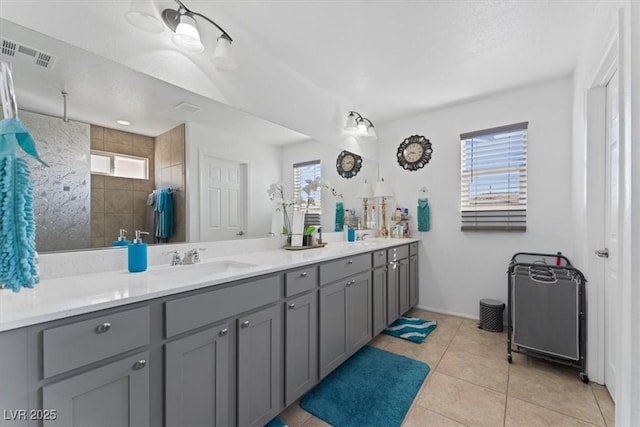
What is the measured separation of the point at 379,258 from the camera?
8.31ft

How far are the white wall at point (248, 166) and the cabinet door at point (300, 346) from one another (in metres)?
0.74

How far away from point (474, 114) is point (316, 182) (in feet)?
6.54

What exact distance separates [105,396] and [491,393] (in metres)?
2.18

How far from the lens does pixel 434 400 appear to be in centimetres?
176

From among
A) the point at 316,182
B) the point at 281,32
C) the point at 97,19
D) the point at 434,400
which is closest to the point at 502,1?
the point at 281,32

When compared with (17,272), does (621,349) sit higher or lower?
lower

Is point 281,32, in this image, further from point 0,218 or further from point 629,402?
point 629,402

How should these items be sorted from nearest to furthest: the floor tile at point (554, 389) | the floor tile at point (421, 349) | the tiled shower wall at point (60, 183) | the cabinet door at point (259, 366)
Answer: the tiled shower wall at point (60, 183), the cabinet door at point (259, 366), the floor tile at point (554, 389), the floor tile at point (421, 349)

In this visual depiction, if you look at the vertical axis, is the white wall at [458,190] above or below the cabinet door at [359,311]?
above

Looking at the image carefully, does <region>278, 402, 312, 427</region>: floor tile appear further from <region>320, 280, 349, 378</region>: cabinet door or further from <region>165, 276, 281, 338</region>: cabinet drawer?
<region>165, 276, 281, 338</region>: cabinet drawer

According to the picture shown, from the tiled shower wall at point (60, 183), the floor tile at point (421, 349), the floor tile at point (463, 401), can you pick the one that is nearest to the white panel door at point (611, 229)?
the floor tile at point (463, 401)

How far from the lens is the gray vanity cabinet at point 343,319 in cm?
183

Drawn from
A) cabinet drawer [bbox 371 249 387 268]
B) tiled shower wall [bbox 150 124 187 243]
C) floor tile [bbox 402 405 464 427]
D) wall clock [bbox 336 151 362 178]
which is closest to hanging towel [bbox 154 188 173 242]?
tiled shower wall [bbox 150 124 187 243]

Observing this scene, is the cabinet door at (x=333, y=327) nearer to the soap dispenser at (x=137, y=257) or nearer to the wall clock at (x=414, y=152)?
the soap dispenser at (x=137, y=257)
